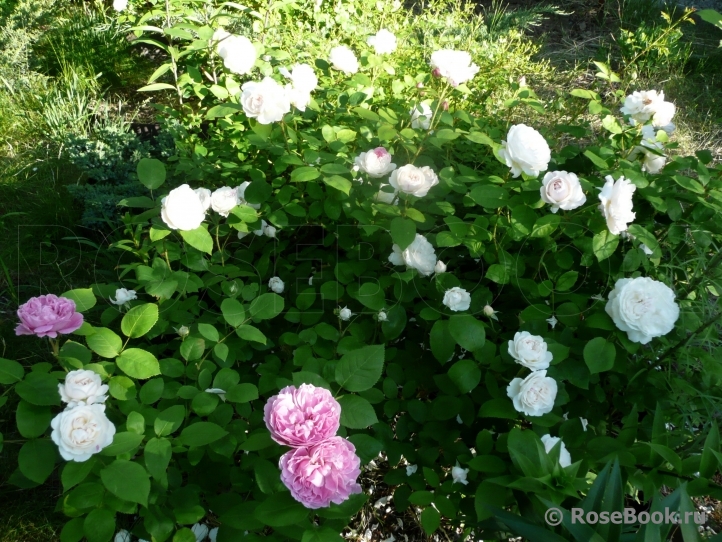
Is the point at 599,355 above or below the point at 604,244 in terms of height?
below

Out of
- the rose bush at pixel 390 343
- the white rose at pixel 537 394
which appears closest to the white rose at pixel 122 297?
the rose bush at pixel 390 343

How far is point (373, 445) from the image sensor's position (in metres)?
1.13

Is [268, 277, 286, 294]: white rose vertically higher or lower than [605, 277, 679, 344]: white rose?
lower

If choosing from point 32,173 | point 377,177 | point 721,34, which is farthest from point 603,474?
point 721,34

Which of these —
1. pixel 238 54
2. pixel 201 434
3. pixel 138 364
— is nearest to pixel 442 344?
pixel 201 434

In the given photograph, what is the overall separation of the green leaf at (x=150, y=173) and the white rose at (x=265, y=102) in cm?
27

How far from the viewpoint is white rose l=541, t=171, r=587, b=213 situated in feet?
4.02

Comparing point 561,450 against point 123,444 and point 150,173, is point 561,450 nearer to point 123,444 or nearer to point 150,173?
point 123,444

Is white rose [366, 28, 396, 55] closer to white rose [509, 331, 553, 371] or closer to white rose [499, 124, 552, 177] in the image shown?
white rose [499, 124, 552, 177]

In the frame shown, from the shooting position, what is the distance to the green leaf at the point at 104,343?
1150 millimetres

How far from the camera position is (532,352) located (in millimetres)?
1160

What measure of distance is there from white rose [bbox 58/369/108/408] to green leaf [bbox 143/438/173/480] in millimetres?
130

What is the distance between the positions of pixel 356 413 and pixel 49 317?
0.64 m

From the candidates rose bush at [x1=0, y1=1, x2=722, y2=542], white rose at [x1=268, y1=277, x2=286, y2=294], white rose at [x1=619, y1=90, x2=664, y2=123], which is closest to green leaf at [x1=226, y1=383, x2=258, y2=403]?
rose bush at [x1=0, y1=1, x2=722, y2=542]
